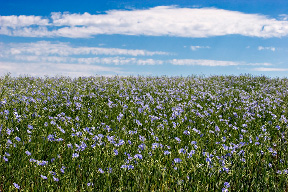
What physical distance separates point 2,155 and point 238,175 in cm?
365

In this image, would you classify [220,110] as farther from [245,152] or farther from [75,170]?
[75,170]

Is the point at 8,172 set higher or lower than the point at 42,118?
lower

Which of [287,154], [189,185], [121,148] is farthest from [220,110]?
[189,185]

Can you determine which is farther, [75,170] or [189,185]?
[75,170]

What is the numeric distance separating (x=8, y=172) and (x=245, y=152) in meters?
3.84

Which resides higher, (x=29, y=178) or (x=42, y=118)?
(x=42, y=118)

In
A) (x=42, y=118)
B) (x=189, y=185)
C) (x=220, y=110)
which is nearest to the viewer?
(x=189, y=185)

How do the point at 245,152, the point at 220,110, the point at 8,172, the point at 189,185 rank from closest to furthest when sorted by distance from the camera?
the point at 189,185
the point at 8,172
the point at 245,152
the point at 220,110

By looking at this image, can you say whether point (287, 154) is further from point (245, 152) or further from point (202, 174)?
point (202, 174)

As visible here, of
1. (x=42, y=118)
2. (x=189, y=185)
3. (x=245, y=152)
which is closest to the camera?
(x=189, y=185)

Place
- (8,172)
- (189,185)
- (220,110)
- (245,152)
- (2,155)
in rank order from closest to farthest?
(189,185), (8,172), (2,155), (245,152), (220,110)

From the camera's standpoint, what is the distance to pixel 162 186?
3992 millimetres

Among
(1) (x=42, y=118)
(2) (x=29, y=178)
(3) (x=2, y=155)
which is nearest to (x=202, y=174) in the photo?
(2) (x=29, y=178)

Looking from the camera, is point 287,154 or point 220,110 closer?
point 287,154
